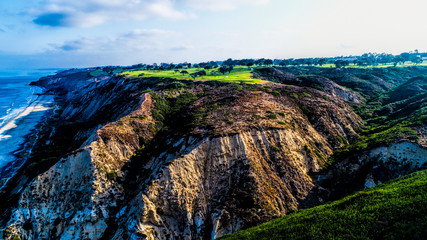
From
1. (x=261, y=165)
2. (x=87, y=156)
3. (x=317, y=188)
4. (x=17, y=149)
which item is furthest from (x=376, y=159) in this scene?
(x=17, y=149)

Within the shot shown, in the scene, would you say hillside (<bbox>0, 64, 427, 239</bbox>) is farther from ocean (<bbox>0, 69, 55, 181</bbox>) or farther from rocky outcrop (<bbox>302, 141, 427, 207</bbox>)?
ocean (<bbox>0, 69, 55, 181</bbox>)

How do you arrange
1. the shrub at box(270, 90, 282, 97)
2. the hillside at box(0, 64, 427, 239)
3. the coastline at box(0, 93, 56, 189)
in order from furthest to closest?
the coastline at box(0, 93, 56, 189) < the shrub at box(270, 90, 282, 97) < the hillside at box(0, 64, 427, 239)

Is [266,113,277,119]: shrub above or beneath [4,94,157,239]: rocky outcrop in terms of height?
above

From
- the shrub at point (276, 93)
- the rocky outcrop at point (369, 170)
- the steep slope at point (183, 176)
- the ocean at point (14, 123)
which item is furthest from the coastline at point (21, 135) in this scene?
the shrub at point (276, 93)

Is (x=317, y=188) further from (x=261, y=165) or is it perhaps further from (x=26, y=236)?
(x=26, y=236)

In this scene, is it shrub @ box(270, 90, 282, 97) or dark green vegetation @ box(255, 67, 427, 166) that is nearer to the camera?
dark green vegetation @ box(255, 67, 427, 166)

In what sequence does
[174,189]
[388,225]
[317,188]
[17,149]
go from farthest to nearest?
1. [17,149]
2. [317,188]
3. [174,189]
4. [388,225]


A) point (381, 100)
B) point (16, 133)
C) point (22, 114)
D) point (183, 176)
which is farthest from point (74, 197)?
point (22, 114)

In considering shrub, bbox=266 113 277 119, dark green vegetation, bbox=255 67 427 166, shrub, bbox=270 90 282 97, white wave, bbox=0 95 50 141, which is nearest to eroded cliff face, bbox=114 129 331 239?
shrub, bbox=266 113 277 119

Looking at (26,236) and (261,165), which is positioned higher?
(261,165)
